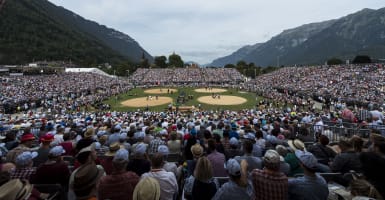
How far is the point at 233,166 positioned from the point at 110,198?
7.60ft

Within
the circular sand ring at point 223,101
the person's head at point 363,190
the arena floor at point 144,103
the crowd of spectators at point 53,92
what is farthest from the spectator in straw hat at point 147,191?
the circular sand ring at point 223,101

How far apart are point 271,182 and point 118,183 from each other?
113 inches

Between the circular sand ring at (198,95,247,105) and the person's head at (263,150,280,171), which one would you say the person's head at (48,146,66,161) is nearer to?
the person's head at (263,150,280,171)

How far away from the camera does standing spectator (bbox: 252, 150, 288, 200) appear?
383 cm

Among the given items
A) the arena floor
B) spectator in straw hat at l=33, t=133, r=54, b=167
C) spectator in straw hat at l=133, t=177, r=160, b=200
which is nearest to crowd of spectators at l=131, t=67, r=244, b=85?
the arena floor

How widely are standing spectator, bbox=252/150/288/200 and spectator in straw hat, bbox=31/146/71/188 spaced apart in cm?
452

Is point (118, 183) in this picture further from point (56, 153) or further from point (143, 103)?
point (143, 103)

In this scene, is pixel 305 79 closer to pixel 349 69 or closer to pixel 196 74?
pixel 349 69

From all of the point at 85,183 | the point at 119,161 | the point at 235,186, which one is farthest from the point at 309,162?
the point at 85,183

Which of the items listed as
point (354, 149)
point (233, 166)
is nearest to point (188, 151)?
point (233, 166)

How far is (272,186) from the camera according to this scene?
3.84 meters

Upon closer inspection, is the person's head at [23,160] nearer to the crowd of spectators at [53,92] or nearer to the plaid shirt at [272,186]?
the plaid shirt at [272,186]

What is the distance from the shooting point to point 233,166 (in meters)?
3.70

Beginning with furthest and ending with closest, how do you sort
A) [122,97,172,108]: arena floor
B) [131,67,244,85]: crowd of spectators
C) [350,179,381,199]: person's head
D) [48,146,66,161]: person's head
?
1. [131,67,244,85]: crowd of spectators
2. [122,97,172,108]: arena floor
3. [48,146,66,161]: person's head
4. [350,179,381,199]: person's head
